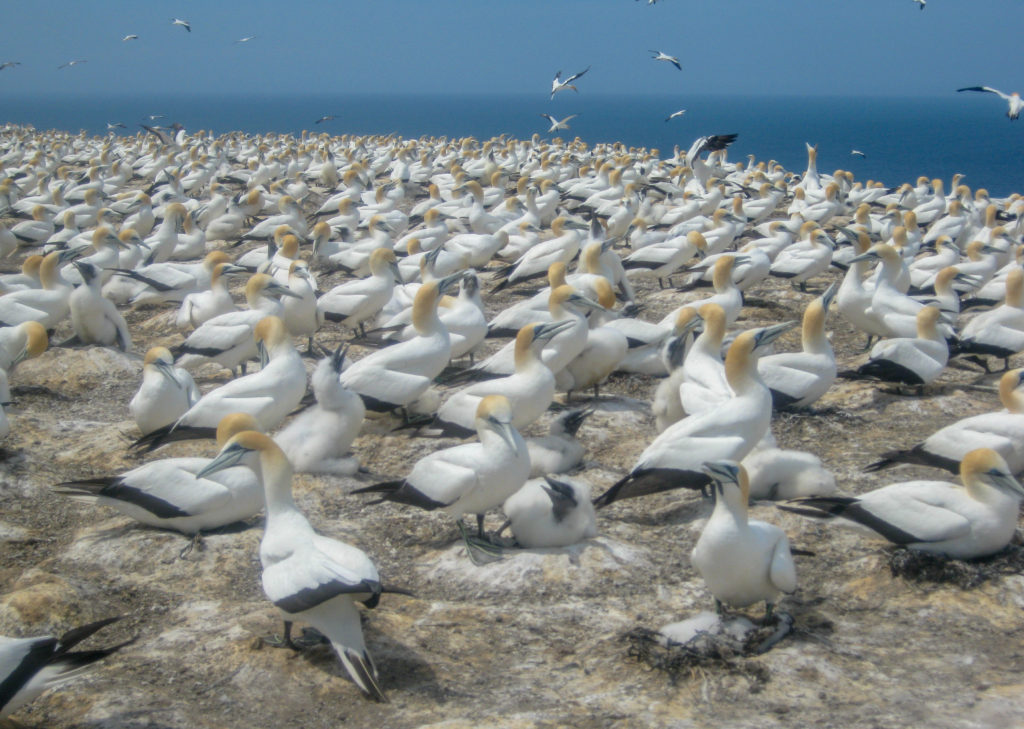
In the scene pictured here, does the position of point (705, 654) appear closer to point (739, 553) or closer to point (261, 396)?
point (739, 553)

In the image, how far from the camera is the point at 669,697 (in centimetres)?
386

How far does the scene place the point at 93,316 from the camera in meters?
9.47

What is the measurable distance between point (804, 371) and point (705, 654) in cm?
377

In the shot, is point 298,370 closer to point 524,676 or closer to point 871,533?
point 524,676

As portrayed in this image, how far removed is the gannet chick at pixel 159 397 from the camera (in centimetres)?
690

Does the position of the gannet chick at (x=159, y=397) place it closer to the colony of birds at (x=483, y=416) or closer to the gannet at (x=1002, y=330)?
the colony of birds at (x=483, y=416)

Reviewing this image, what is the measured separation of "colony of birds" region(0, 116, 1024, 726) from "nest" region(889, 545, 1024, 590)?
6cm

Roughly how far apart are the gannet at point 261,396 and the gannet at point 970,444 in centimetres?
400

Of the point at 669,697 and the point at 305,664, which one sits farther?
the point at 305,664

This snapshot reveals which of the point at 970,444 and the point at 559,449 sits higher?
the point at 970,444

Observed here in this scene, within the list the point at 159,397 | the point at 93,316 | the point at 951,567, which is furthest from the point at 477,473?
the point at 93,316

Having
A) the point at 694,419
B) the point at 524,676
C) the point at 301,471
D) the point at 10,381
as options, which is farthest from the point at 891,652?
the point at 10,381

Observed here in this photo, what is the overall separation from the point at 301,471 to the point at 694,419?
259cm

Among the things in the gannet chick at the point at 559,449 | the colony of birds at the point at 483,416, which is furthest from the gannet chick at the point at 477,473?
the gannet chick at the point at 559,449
